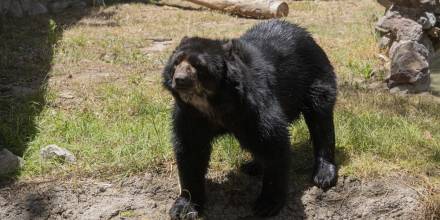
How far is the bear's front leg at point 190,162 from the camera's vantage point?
14.5ft

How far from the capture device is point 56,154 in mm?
5234

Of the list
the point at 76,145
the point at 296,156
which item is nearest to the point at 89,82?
the point at 76,145

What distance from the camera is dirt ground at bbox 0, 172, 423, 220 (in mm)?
4676

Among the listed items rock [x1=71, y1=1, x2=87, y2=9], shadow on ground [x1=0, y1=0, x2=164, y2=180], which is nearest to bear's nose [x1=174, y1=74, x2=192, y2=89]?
shadow on ground [x1=0, y1=0, x2=164, y2=180]

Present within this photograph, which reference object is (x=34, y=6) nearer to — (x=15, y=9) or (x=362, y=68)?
(x=15, y=9)

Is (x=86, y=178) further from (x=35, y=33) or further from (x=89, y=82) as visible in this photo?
(x=35, y=33)

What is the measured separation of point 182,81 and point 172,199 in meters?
1.35

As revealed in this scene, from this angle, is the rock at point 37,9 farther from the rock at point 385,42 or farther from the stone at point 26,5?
the rock at point 385,42

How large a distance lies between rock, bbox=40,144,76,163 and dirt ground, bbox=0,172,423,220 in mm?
373

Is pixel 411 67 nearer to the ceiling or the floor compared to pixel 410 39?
nearer to the floor

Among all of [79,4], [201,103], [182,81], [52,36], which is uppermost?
[182,81]

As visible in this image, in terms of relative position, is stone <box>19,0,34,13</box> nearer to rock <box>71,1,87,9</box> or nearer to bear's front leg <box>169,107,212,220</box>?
rock <box>71,1,87,9</box>

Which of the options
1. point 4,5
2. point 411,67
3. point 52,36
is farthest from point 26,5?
point 411,67

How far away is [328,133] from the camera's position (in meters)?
5.06
